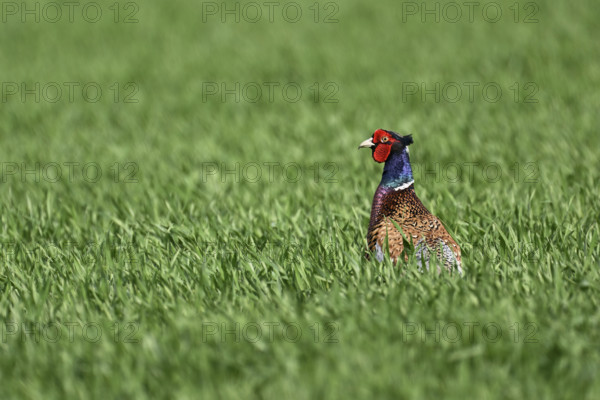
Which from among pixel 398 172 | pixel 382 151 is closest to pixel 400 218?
pixel 398 172

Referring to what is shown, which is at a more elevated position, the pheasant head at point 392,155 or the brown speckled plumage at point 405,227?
the pheasant head at point 392,155

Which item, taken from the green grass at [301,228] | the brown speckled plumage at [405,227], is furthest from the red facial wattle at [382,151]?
the green grass at [301,228]

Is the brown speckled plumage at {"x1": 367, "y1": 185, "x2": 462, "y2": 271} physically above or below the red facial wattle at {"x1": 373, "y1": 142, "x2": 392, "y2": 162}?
below

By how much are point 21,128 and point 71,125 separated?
541 millimetres

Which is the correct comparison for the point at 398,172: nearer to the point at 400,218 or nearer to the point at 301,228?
the point at 400,218

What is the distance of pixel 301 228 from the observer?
14.6 ft

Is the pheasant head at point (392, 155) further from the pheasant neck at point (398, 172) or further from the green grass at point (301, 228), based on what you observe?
the green grass at point (301, 228)

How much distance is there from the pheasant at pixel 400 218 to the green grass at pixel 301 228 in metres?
0.12

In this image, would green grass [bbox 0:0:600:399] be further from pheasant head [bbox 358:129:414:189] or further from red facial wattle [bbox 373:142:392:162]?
red facial wattle [bbox 373:142:392:162]

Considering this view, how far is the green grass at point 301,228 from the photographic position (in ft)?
9.25

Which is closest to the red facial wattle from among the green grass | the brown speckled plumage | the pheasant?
the pheasant

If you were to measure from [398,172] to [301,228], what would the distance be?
1.11m

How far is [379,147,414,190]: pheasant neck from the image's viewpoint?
3482 millimetres

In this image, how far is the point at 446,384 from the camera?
2650mm
